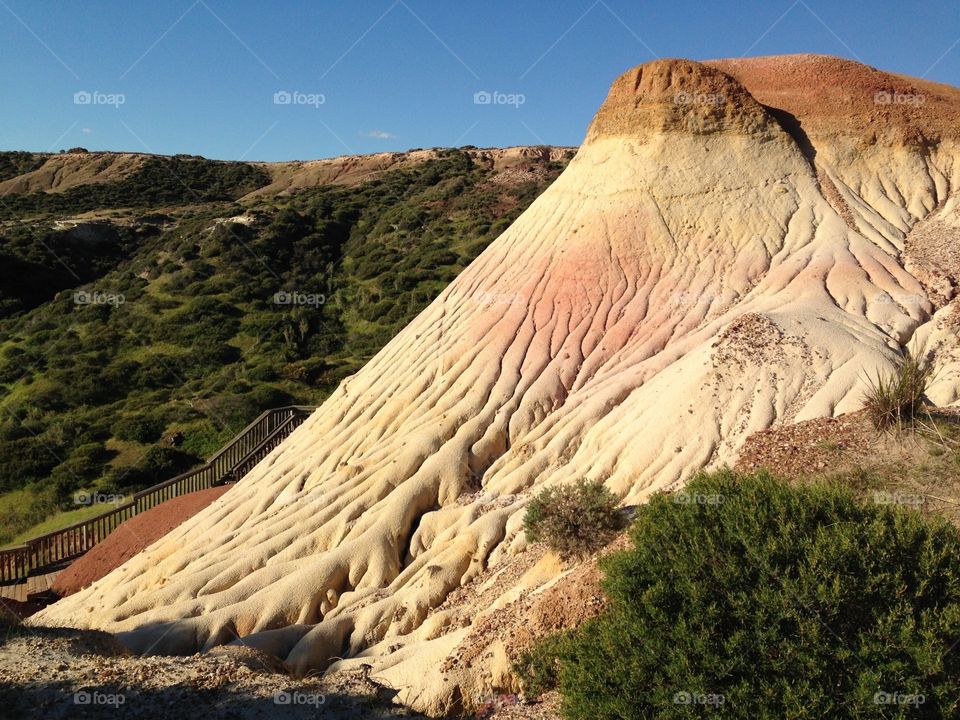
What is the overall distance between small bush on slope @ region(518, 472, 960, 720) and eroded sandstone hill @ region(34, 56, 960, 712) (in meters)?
2.52

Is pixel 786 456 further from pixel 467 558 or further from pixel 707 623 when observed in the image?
pixel 467 558

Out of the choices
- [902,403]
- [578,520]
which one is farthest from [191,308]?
[902,403]

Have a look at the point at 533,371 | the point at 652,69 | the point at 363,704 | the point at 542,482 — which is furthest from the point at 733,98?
the point at 363,704

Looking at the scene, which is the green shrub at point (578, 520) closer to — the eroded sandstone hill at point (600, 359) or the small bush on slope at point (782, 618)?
the eroded sandstone hill at point (600, 359)

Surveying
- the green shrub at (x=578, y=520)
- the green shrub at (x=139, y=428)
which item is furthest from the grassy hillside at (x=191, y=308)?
the green shrub at (x=578, y=520)

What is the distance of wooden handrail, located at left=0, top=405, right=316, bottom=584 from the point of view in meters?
18.5

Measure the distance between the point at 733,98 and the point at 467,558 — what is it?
12.7 metres

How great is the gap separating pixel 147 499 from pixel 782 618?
18.2 meters

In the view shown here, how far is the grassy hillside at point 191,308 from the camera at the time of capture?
94.7ft

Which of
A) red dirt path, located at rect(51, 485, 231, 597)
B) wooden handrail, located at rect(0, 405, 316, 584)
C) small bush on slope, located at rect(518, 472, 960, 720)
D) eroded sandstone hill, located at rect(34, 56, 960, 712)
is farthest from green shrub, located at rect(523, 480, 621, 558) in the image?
wooden handrail, located at rect(0, 405, 316, 584)

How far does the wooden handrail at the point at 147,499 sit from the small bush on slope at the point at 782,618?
15.5m

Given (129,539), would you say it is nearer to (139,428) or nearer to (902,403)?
(139,428)

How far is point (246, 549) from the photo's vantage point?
45.6 ft

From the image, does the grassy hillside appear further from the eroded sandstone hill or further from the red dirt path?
the eroded sandstone hill
